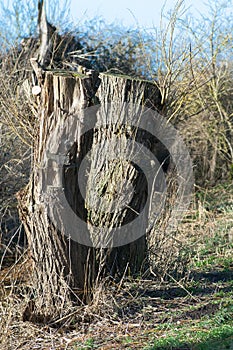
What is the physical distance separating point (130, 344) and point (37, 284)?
1179 millimetres

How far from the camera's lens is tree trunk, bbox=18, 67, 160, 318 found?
5316 millimetres

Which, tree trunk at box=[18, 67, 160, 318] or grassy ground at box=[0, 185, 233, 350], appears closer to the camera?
grassy ground at box=[0, 185, 233, 350]

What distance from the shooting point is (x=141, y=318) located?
5340mm

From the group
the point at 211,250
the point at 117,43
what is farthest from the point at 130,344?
the point at 117,43

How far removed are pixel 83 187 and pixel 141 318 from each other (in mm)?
1338

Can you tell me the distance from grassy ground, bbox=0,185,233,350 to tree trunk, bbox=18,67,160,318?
0.70 ft

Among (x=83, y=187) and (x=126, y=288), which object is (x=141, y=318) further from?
(x=83, y=187)

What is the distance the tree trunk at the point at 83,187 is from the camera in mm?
5316

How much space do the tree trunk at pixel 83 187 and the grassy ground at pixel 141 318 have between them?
214mm

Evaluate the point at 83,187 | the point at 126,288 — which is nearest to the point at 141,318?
the point at 126,288

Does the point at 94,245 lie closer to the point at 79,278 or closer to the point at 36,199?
the point at 79,278

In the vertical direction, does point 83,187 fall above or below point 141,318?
above

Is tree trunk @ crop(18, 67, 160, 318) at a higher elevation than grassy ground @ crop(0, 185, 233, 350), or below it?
higher

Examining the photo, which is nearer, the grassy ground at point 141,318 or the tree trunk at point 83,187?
the grassy ground at point 141,318
